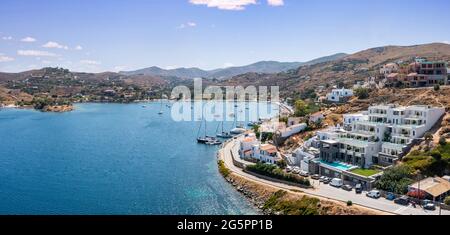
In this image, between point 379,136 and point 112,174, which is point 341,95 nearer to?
point 379,136

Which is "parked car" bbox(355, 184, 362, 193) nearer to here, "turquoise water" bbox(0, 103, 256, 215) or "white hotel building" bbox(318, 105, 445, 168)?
"white hotel building" bbox(318, 105, 445, 168)

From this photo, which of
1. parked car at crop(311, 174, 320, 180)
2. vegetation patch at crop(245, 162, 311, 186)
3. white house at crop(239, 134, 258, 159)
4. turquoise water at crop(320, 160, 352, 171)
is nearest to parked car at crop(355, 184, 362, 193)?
turquoise water at crop(320, 160, 352, 171)

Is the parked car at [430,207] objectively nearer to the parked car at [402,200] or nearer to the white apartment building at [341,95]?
the parked car at [402,200]

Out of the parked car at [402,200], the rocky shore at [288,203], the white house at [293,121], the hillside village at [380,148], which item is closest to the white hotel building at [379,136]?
the hillside village at [380,148]

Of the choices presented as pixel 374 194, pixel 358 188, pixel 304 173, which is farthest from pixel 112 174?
pixel 374 194

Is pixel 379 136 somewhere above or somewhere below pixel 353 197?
above

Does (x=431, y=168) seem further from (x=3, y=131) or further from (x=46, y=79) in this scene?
(x=46, y=79)

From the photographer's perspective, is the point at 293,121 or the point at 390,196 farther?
the point at 293,121
